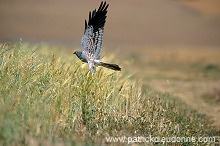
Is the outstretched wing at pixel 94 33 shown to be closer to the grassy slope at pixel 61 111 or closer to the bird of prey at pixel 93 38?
the bird of prey at pixel 93 38

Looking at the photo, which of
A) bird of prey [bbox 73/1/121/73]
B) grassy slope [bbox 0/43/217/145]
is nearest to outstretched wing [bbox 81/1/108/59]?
bird of prey [bbox 73/1/121/73]

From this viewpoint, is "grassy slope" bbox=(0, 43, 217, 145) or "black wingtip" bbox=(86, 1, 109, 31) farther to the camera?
"black wingtip" bbox=(86, 1, 109, 31)

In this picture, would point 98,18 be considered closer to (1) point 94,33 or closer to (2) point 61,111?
(1) point 94,33

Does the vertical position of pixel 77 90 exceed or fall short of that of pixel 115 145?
it exceeds it

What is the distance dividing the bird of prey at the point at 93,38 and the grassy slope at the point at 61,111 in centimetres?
32

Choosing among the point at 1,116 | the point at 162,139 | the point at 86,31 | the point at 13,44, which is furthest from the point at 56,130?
the point at 13,44

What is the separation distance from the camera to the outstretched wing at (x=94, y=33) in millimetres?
6020

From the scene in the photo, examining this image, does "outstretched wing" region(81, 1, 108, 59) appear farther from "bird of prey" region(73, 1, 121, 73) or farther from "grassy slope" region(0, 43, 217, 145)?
"grassy slope" region(0, 43, 217, 145)

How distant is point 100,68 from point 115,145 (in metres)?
2.27

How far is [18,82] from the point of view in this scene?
17.3ft

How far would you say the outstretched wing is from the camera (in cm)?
602

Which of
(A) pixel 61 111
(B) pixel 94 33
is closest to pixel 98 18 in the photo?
(B) pixel 94 33

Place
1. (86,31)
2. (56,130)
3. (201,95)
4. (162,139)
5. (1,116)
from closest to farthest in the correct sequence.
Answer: (1,116) < (56,130) < (162,139) < (86,31) < (201,95)

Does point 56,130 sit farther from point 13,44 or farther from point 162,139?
point 13,44
